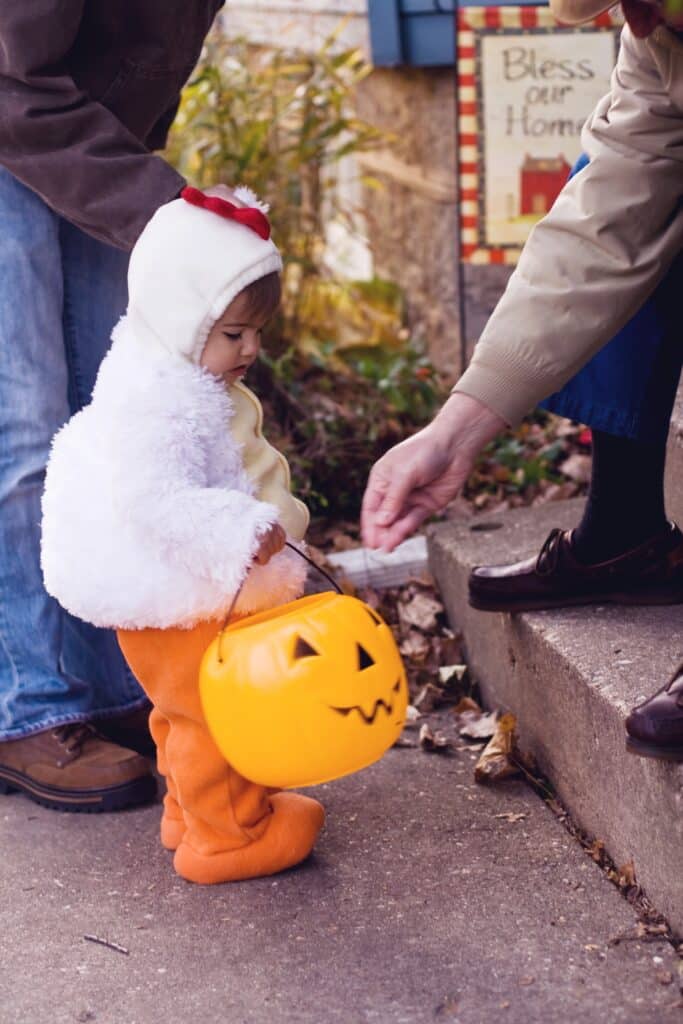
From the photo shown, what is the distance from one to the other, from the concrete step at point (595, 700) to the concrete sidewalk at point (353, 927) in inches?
3.3

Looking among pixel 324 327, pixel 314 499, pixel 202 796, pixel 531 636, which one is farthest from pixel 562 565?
pixel 324 327

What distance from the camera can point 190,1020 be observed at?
2.03 meters

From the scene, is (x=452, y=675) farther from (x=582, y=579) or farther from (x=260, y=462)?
(x=260, y=462)

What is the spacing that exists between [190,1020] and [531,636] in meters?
1.02

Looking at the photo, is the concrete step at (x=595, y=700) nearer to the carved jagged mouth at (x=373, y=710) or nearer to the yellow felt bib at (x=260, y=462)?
the carved jagged mouth at (x=373, y=710)

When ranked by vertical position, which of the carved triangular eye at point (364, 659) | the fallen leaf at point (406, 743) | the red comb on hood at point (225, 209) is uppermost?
Result: the red comb on hood at point (225, 209)

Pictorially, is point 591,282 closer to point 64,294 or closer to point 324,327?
point 64,294

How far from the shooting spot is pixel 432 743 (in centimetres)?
293

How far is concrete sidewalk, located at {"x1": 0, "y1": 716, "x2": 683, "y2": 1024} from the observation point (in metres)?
2.04

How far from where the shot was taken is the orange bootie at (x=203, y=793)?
92.9 inches

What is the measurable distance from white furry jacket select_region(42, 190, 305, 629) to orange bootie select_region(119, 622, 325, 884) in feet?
0.25

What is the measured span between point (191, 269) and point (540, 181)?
2383mm

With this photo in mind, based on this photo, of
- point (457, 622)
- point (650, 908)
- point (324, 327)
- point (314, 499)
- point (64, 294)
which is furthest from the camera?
point (324, 327)

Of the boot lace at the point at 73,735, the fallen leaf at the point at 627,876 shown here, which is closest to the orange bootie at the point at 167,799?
the boot lace at the point at 73,735
